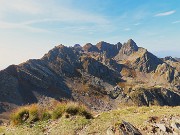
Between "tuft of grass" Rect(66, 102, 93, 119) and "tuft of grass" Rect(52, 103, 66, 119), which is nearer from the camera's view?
"tuft of grass" Rect(52, 103, 66, 119)

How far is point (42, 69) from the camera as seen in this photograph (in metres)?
199

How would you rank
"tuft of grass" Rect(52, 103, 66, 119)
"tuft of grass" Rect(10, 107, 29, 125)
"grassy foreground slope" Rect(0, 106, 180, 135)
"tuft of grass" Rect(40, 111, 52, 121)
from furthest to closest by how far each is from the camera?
1. "tuft of grass" Rect(10, 107, 29, 125)
2. "tuft of grass" Rect(40, 111, 52, 121)
3. "tuft of grass" Rect(52, 103, 66, 119)
4. "grassy foreground slope" Rect(0, 106, 180, 135)

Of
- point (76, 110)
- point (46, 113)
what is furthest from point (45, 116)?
point (76, 110)

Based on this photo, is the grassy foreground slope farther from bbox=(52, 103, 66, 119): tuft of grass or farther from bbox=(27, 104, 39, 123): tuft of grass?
bbox=(27, 104, 39, 123): tuft of grass

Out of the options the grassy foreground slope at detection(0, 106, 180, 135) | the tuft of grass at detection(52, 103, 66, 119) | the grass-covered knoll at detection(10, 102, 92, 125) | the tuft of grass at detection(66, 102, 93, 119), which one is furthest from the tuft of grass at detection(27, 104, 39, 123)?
the tuft of grass at detection(66, 102, 93, 119)

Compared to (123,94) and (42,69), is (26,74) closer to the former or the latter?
(42,69)

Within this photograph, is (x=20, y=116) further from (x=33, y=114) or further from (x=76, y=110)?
(x=76, y=110)

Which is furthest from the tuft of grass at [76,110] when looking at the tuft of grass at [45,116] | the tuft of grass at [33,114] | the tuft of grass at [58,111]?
the tuft of grass at [33,114]

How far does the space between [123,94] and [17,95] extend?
71.7 metres

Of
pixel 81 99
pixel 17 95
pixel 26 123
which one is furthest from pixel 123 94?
pixel 26 123

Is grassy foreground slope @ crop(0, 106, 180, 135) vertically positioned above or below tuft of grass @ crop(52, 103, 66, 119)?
below

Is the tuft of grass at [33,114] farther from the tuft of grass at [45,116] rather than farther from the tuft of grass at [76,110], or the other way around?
the tuft of grass at [76,110]

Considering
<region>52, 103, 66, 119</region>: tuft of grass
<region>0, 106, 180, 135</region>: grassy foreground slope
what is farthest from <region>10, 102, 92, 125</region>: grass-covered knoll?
<region>0, 106, 180, 135</region>: grassy foreground slope

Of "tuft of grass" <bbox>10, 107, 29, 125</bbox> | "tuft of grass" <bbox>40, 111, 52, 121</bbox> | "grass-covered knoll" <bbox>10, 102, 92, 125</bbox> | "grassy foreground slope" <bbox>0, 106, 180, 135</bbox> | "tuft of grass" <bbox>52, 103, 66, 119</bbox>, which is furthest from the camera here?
"tuft of grass" <bbox>10, 107, 29, 125</bbox>
